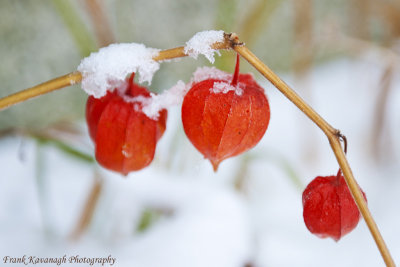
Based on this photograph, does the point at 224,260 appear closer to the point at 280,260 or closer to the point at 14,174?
the point at 280,260

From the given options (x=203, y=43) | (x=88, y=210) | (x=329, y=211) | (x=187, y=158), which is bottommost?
(x=329, y=211)

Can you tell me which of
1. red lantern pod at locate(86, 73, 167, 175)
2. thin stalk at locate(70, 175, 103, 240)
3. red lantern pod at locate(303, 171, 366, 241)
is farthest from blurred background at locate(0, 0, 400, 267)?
red lantern pod at locate(303, 171, 366, 241)

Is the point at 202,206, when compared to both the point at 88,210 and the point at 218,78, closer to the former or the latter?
the point at 88,210

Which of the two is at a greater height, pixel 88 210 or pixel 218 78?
pixel 88 210

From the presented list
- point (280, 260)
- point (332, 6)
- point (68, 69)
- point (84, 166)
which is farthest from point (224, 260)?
point (332, 6)

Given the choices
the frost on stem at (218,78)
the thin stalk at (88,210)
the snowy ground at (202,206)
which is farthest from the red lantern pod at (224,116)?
the thin stalk at (88,210)

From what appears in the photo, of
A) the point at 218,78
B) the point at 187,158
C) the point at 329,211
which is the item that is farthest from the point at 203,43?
the point at 187,158

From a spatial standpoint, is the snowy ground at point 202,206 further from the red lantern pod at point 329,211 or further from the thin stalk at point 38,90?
the red lantern pod at point 329,211
